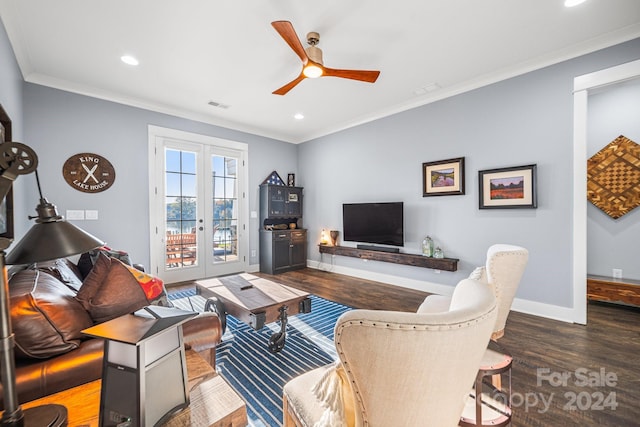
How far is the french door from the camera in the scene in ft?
13.8

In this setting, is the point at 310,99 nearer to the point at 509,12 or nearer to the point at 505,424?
the point at 509,12

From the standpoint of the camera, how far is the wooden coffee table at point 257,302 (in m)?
2.10

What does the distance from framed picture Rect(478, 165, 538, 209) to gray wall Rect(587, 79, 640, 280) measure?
57.7 inches

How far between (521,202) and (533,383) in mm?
1986

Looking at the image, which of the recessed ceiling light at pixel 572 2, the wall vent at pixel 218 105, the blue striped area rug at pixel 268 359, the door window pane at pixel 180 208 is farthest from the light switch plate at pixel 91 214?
the recessed ceiling light at pixel 572 2

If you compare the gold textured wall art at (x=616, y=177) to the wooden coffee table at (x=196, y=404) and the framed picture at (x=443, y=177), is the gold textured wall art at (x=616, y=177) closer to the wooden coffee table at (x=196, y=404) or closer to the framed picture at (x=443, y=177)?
the framed picture at (x=443, y=177)

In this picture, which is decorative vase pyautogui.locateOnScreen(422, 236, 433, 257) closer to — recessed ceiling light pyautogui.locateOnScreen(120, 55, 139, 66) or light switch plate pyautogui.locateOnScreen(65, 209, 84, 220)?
recessed ceiling light pyautogui.locateOnScreen(120, 55, 139, 66)

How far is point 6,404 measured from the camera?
24.8 inches

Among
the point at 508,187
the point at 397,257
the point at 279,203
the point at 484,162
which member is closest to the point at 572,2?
the point at 484,162

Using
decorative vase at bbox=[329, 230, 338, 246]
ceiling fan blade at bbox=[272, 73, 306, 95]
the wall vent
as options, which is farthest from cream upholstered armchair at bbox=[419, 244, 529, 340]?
the wall vent

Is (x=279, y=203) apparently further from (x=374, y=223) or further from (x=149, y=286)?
(x=149, y=286)

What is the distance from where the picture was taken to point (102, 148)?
3693 millimetres

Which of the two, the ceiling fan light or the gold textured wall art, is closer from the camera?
the ceiling fan light

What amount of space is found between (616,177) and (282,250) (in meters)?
5.09
